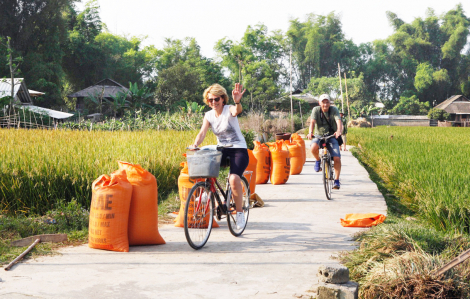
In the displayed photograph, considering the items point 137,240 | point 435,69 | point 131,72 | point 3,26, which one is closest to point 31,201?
point 137,240

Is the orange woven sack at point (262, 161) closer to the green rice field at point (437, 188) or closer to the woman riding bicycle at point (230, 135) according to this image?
the green rice field at point (437, 188)

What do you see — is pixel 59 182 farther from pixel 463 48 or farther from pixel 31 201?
pixel 463 48

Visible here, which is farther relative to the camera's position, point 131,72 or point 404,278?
point 131,72

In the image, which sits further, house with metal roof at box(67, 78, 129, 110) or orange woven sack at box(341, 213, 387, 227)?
house with metal roof at box(67, 78, 129, 110)

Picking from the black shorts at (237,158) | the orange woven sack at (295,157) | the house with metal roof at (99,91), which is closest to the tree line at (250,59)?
the house with metal roof at (99,91)

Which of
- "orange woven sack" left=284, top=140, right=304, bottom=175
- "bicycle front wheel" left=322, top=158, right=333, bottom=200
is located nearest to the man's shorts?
"bicycle front wheel" left=322, top=158, right=333, bottom=200

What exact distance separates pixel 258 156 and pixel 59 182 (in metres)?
3.99

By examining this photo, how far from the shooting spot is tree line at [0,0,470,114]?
127 feet

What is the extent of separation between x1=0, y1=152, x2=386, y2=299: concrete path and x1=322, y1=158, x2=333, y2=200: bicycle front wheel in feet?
4.50

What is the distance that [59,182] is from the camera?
664cm

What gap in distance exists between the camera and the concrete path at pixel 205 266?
11.3 feet

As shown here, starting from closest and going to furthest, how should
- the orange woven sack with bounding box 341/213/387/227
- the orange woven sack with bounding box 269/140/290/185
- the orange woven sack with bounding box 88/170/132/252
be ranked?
the orange woven sack with bounding box 88/170/132/252, the orange woven sack with bounding box 341/213/387/227, the orange woven sack with bounding box 269/140/290/185

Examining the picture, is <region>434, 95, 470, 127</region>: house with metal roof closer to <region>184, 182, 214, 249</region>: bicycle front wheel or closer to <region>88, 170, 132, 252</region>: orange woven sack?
<region>184, 182, 214, 249</region>: bicycle front wheel

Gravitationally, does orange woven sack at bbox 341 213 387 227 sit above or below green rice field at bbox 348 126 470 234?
below
